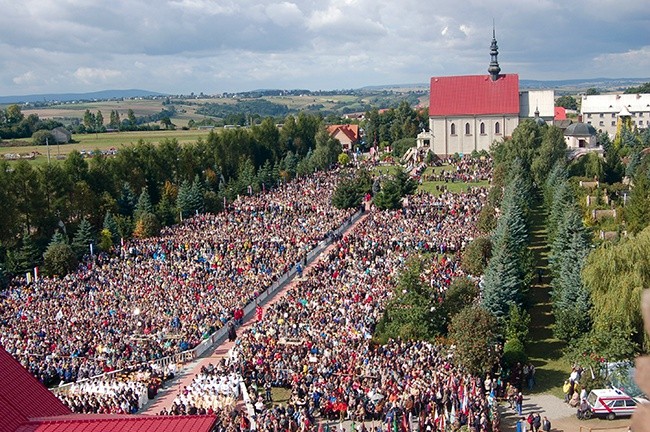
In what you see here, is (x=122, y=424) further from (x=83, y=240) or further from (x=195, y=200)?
(x=195, y=200)

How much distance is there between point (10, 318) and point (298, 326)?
1278 cm

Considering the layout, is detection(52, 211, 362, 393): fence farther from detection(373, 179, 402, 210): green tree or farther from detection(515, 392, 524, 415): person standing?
detection(515, 392, 524, 415): person standing

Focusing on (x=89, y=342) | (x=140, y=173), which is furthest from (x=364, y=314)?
(x=140, y=173)

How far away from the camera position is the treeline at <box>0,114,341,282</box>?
45750 millimetres

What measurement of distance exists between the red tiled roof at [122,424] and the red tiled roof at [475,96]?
238 ft

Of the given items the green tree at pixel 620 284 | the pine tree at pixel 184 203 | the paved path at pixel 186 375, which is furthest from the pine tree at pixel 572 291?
the pine tree at pixel 184 203

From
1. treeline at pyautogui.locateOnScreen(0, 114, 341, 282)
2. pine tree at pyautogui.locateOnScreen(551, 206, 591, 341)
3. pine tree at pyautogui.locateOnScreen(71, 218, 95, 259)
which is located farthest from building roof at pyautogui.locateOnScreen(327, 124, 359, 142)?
pine tree at pyautogui.locateOnScreen(551, 206, 591, 341)

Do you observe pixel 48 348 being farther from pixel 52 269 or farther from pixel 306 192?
pixel 306 192

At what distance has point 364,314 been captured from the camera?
27.7 m

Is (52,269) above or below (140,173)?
below

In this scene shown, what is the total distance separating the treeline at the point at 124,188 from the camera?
1801 inches

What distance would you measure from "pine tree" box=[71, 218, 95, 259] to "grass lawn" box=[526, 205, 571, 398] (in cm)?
2650

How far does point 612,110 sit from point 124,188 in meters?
89.1

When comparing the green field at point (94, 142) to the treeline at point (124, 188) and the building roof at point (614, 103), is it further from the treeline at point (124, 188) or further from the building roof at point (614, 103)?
the building roof at point (614, 103)
